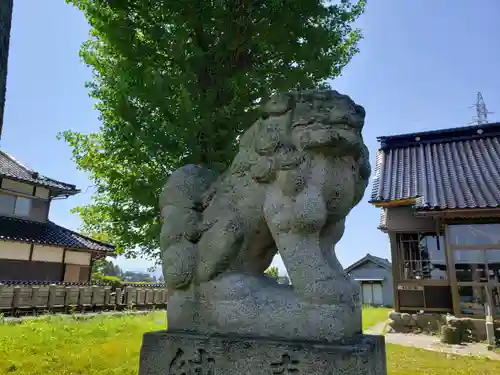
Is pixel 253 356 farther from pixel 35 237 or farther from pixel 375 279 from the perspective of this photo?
Answer: pixel 375 279

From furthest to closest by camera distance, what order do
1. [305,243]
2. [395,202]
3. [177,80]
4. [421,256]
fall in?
[421,256], [395,202], [177,80], [305,243]

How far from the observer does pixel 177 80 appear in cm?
487

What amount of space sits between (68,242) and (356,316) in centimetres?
1667

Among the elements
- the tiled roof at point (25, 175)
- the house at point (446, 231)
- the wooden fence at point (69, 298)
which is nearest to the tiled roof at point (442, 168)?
the house at point (446, 231)

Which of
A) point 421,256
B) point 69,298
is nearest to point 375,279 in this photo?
point 421,256

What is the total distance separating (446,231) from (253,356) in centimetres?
966

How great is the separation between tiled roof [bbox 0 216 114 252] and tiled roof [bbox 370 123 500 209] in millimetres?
12814

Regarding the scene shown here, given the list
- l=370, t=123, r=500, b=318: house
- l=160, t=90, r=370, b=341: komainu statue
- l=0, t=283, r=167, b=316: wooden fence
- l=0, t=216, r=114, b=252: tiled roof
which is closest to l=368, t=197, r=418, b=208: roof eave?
l=370, t=123, r=500, b=318: house

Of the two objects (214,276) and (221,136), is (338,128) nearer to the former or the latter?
(214,276)

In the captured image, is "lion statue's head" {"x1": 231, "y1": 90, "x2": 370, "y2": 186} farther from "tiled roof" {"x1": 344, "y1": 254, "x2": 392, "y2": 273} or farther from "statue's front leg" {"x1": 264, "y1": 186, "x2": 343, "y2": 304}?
"tiled roof" {"x1": 344, "y1": 254, "x2": 392, "y2": 273}

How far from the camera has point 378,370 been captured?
7.16 ft

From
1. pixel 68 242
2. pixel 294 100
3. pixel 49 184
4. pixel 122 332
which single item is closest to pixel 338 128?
pixel 294 100

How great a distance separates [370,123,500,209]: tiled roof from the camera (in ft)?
32.5

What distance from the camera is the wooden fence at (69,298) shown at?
36.9ft
